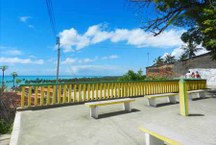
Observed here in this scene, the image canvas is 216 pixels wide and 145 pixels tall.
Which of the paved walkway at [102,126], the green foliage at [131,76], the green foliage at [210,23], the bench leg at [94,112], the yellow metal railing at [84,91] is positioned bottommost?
the paved walkway at [102,126]

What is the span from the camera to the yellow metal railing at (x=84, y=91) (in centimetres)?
744

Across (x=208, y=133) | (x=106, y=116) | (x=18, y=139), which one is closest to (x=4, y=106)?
(x=18, y=139)

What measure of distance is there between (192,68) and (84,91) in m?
22.9

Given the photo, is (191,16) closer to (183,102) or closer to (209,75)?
(183,102)

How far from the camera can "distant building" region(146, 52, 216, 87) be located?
2414cm

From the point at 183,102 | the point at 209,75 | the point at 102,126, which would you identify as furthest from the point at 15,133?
the point at 209,75

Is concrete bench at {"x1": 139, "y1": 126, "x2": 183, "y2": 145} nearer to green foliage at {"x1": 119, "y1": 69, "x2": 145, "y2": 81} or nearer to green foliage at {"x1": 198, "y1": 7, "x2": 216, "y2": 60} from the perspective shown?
green foliage at {"x1": 198, "y1": 7, "x2": 216, "y2": 60}

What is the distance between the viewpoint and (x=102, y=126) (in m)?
5.20

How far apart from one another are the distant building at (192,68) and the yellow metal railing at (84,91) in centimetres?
1440

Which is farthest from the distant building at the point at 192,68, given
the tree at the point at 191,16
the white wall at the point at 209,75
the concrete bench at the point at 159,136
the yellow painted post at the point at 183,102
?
the concrete bench at the point at 159,136

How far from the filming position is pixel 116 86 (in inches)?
380

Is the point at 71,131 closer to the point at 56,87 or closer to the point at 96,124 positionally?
the point at 96,124

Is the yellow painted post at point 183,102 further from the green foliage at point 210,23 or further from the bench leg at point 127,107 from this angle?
the green foliage at point 210,23

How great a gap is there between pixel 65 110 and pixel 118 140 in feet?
11.8
